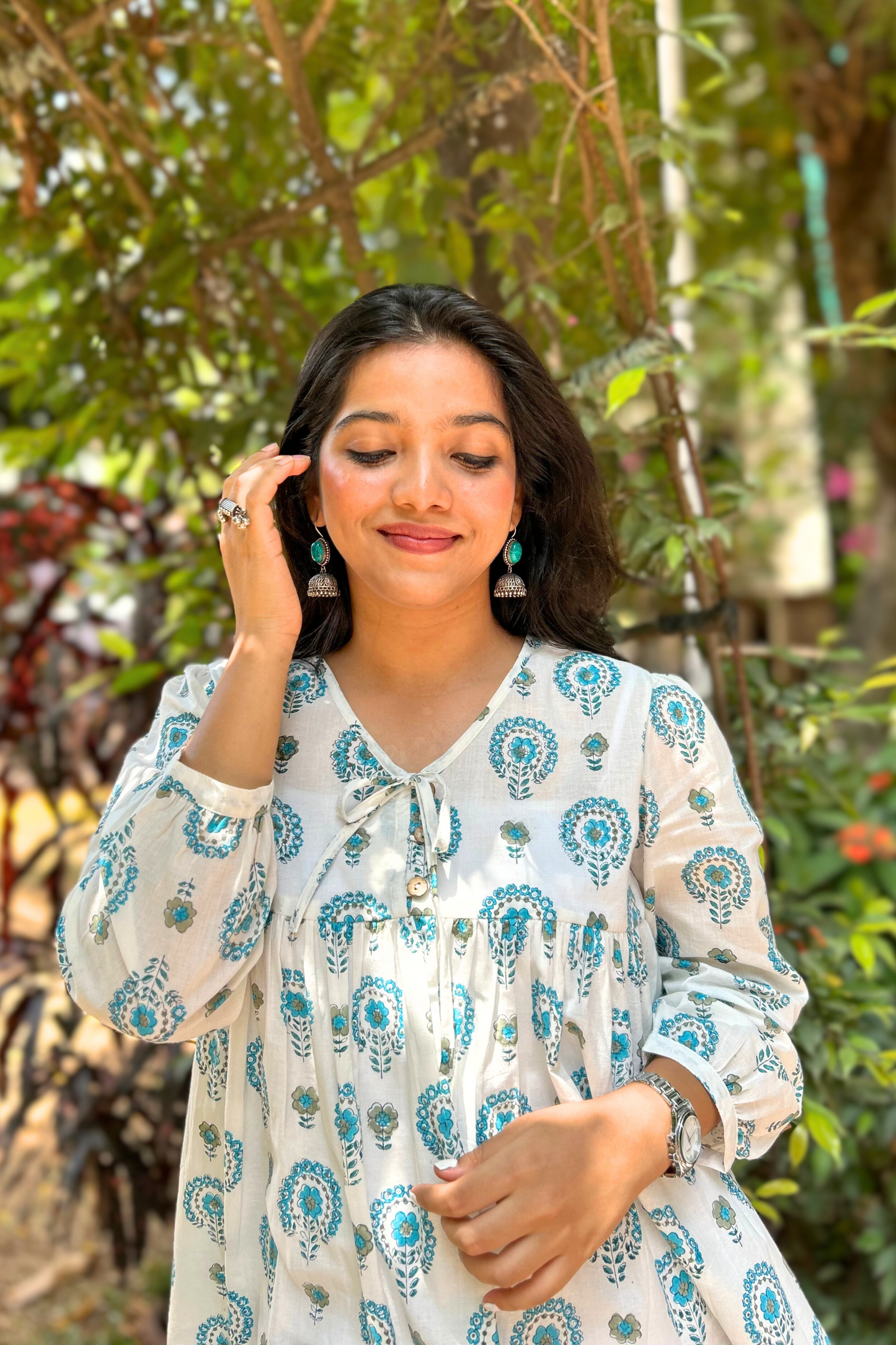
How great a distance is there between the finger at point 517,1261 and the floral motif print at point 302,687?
65 centimetres

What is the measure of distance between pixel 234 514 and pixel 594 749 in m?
0.50

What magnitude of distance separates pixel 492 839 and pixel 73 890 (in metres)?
0.46

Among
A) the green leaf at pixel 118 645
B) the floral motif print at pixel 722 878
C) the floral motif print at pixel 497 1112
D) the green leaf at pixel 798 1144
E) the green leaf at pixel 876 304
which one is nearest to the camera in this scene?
the floral motif print at pixel 497 1112

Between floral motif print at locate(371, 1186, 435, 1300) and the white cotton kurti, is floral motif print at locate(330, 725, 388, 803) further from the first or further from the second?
floral motif print at locate(371, 1186, 435, 1300)

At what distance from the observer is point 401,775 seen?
60.2 inches

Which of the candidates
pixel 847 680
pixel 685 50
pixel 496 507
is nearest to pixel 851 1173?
pixel 847 680

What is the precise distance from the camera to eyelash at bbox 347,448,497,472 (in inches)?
59.4

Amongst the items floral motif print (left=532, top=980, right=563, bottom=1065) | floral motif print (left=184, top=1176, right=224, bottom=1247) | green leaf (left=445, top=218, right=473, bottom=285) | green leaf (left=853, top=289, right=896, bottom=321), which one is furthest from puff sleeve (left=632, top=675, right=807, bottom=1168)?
green leaf (left=445, top=218, right=473, bottom=285)

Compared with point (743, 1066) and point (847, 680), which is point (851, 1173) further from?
point (743, 1066)

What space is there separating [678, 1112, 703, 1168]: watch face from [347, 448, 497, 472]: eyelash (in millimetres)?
753

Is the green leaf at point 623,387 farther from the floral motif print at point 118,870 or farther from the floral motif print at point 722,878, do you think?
the floral motif print at point 118,870

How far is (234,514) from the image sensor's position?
5.02ft

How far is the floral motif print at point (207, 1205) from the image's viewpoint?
5.12ft

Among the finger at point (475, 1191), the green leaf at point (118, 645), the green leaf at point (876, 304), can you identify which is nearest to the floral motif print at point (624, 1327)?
the finger at point (475, 1191)
